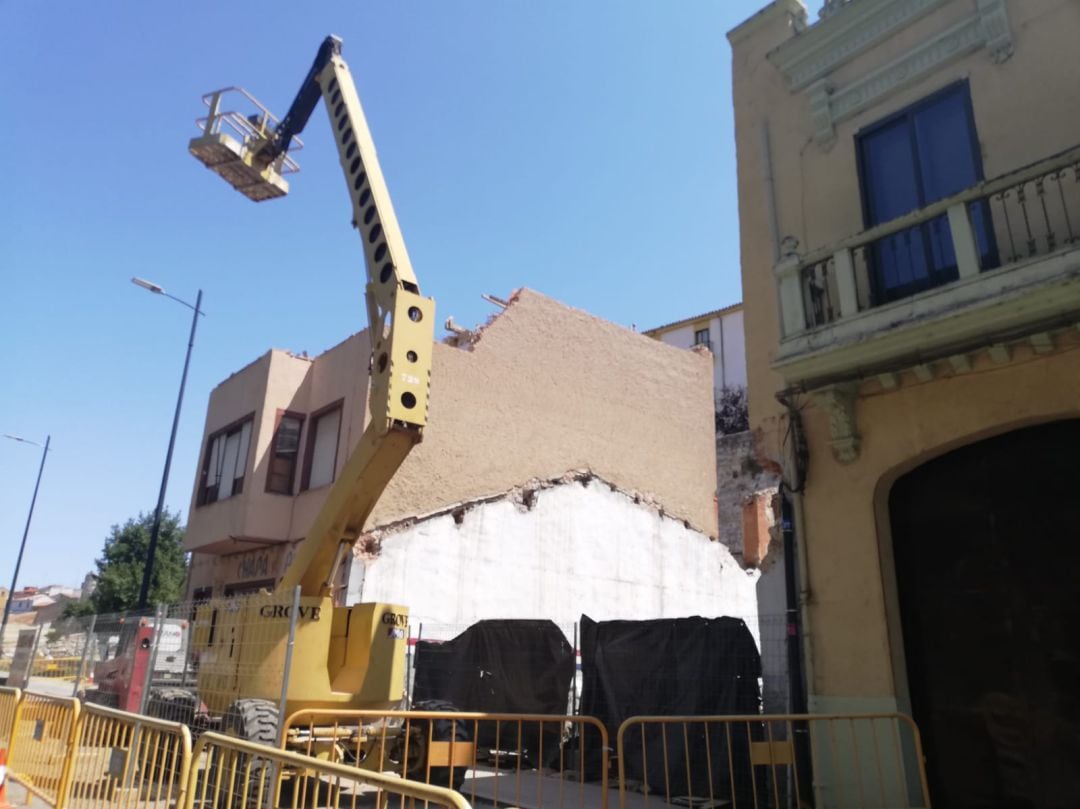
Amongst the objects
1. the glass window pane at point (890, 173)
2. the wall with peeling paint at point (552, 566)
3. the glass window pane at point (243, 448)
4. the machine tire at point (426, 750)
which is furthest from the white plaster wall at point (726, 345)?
the machine tire at point (426, 750)

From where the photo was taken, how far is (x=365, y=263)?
10367mm

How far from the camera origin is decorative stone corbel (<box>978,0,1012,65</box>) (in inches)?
326

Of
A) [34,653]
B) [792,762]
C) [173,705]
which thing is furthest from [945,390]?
[34,653]

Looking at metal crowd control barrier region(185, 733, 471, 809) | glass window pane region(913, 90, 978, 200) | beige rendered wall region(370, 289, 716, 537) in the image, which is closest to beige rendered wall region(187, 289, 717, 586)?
beige rendered wall region(370, 289, 716, 537)

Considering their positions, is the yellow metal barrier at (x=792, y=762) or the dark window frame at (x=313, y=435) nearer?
the yellow metal barrier at (x=792, y=762)

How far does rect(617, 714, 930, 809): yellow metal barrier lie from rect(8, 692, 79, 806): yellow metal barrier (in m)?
4.98

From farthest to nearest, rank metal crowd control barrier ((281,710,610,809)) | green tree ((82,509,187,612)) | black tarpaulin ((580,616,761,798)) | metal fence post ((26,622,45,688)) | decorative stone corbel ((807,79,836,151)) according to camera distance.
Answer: green tree ((82,509,187,612)) < metal fence post ((26,622,45,688)) < decorative stone corbel ((807,79,836,151)) < black tarpaulin ((580,616,761,798)) < metal crowd control barrier ((281,710,610,809))

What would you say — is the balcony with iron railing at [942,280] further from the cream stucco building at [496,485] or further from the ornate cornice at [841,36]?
the cream stucco building at [496,485]

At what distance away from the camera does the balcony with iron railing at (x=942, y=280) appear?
22.2ft

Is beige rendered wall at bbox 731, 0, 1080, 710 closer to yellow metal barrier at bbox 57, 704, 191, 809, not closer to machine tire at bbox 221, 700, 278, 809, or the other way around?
machine tire at bbox 221, 700, 278, 809

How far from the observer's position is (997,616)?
Result: 7414mm

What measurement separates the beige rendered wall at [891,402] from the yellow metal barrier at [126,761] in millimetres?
6221

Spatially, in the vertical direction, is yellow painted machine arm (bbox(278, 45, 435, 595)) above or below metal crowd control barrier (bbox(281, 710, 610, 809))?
above

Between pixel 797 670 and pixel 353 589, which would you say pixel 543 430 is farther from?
pixel 797 670
